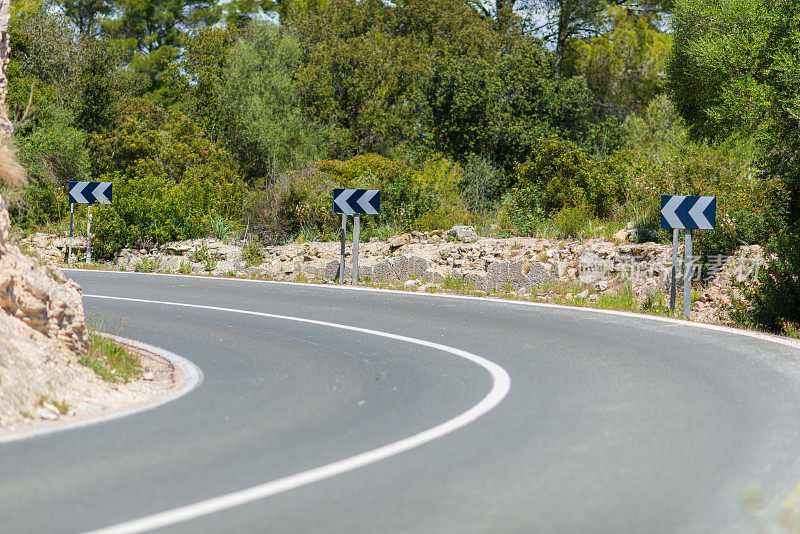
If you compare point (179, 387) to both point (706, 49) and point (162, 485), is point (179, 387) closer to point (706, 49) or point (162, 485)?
point (162, 485)

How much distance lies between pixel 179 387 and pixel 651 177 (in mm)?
12393

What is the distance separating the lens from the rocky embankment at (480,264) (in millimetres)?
14797

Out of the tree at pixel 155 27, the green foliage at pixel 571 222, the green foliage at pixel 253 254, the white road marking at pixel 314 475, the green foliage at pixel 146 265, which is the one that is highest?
the tree at pixel 155 27

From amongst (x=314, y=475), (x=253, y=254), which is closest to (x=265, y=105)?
(x=253, y=254)

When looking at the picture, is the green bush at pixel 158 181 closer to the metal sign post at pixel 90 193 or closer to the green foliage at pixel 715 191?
the metal sign post at pixel 90 193

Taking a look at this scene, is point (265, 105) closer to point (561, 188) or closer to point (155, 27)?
point (155, 27)

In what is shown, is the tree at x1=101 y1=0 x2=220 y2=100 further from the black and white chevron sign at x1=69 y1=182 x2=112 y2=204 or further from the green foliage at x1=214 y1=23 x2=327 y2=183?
the black and white chevron sign at x1=69 y1=182 x2=112 y2=204

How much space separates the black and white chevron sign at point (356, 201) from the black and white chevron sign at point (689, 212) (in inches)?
243

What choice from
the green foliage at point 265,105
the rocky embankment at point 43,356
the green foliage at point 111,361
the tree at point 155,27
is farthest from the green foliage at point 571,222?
the tree at point 155,27

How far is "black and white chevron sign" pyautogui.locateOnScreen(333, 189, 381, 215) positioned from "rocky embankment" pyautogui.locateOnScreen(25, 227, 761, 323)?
1.29 metres

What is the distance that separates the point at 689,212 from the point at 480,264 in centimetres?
534

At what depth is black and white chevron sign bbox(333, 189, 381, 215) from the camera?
17391 mm

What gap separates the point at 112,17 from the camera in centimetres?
6119

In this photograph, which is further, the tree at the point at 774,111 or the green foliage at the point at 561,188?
the green foliage at the point at 561,188
